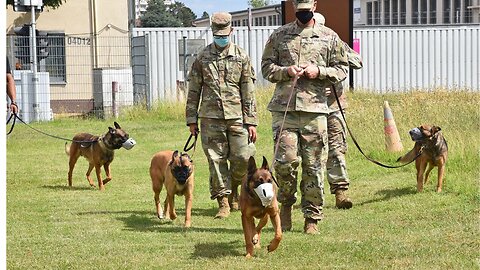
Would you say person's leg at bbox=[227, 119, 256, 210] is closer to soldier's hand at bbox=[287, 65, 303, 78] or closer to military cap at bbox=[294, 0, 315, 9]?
soldier's hand at bbox=[287, 65, 303, 78]

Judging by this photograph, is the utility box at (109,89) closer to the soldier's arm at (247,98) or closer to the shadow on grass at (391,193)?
the shadow on grass at (391,193)

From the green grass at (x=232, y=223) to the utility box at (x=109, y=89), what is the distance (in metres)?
7.94

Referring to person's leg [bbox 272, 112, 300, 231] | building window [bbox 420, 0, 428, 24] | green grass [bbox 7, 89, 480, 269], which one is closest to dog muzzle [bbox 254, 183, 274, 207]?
green grass [bbox 7, 89, 480, 269]

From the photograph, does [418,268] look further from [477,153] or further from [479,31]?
[479,31]

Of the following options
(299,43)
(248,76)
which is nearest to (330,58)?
(299,43)

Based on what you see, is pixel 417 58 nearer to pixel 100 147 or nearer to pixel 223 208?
pixel 100 147

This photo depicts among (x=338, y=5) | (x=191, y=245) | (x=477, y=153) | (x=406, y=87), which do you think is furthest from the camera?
(x=406, y=87)

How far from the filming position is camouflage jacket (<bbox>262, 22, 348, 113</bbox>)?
27.3ft

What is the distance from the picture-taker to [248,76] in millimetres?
9773

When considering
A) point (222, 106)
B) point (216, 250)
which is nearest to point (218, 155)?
point (222, 106)

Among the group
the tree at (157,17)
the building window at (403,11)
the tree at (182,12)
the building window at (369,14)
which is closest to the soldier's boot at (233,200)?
the tree at (157,17)

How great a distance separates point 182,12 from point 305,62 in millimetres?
80749

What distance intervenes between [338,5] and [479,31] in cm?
1480

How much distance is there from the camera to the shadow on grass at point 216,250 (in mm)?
7612
